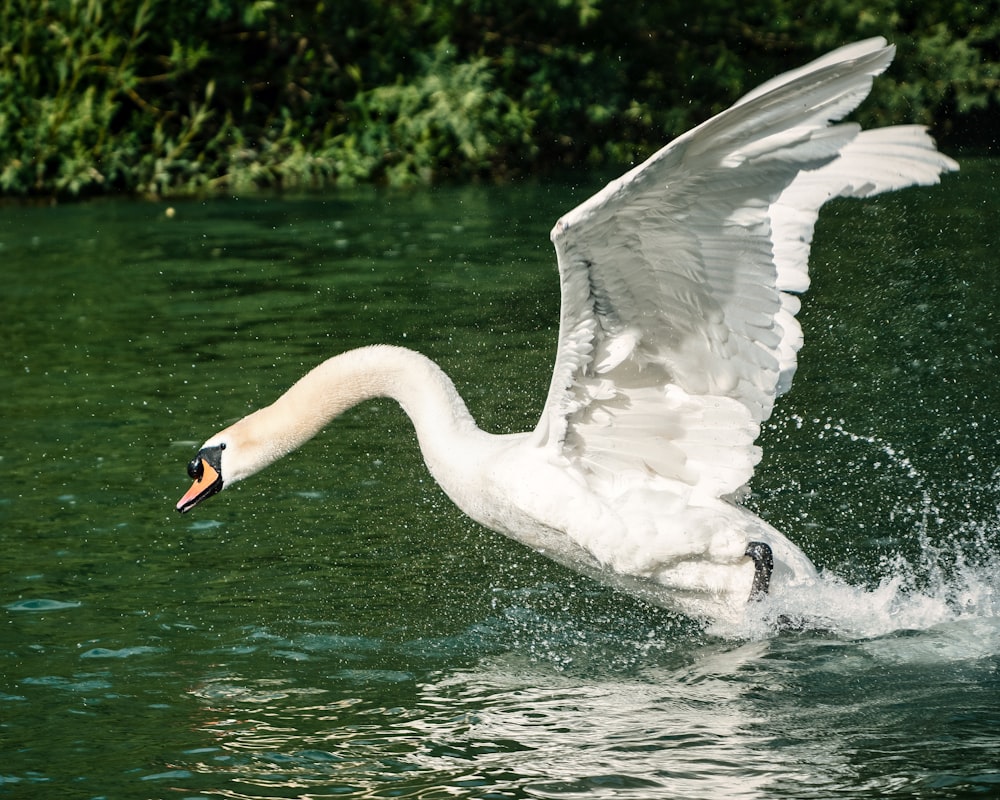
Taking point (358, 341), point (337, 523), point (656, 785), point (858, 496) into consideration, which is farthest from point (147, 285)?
point (656, 785)

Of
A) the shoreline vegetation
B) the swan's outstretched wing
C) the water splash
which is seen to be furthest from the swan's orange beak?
the shoreline vegetation

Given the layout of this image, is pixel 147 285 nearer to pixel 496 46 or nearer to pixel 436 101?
pixel 436 101

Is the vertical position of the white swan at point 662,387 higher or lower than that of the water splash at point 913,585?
higher

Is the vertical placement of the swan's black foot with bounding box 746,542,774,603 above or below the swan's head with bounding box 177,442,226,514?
below

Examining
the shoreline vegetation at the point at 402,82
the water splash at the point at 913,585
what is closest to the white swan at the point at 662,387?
the water splash at the point at 913,585

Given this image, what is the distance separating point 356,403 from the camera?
602 centimetres

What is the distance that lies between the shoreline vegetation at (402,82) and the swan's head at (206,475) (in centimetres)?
1342

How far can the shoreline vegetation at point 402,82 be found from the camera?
19.4 m

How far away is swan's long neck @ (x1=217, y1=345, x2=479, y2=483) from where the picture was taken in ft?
18.9

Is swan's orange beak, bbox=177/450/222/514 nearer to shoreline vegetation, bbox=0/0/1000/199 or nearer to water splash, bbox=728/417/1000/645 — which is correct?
water splash, bbox=728/417/1000/645

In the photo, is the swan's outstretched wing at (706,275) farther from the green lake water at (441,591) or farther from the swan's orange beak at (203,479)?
the swan's orange beak at (203,479)

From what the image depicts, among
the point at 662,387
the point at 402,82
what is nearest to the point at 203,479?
the point at 662,387

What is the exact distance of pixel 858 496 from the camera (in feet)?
24.8

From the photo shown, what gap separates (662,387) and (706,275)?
23.8 inches
